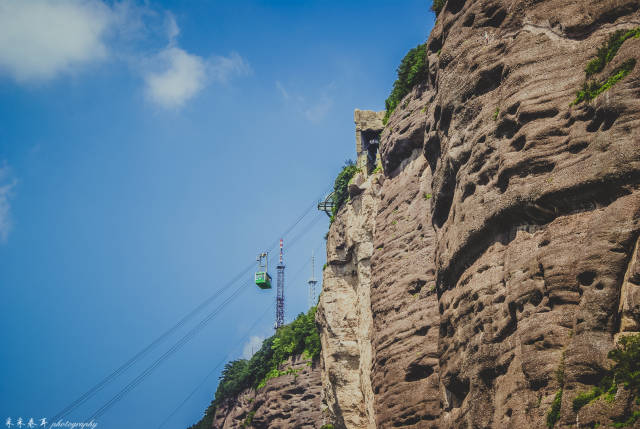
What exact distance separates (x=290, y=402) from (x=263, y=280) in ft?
87.0

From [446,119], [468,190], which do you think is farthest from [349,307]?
[468,190]

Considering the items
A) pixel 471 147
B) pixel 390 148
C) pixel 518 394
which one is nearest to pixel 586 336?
pixel 518 394

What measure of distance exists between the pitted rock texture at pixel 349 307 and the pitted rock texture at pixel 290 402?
7.96 meters

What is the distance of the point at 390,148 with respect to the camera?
32062mm

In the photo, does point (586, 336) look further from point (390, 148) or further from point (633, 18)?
point (390, 148)

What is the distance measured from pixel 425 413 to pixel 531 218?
9.92m

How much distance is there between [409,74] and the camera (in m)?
32.8

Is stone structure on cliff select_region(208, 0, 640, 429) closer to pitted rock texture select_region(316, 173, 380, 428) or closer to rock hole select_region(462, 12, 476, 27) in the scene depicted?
rock hole select_region(462, 12, 476, 27)

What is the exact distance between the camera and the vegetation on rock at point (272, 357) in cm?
5019

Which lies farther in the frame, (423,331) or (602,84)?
(423,331)

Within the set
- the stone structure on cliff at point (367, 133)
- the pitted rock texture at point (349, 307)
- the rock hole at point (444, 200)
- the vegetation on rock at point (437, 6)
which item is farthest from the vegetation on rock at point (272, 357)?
the vegetation on rock at point (437, 6)

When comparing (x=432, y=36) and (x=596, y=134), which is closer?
(x=596, y=134)

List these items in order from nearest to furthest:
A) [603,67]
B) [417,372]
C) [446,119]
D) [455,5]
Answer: [603,67] → [446,119] → [455,5] → [417,372]

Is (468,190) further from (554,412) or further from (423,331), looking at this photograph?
(554,412)
